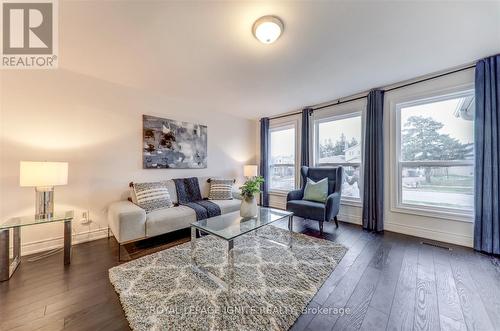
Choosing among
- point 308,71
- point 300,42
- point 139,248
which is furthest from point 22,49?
point 308,71

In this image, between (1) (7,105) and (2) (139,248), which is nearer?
(1) (7,105)

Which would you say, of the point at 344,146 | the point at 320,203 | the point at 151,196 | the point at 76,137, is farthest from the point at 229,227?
the point at 344,146

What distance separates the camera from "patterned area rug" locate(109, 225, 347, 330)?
4.20 feet

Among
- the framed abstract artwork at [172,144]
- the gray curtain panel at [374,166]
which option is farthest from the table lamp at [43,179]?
the gray curtain panel at [374,166]

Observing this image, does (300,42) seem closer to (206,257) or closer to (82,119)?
(206,257)

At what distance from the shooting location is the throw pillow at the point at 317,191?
3141mm

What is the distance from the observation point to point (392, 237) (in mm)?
2738

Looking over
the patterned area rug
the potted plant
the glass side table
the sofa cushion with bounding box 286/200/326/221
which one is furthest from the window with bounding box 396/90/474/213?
the glass side table

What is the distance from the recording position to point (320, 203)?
3.06m

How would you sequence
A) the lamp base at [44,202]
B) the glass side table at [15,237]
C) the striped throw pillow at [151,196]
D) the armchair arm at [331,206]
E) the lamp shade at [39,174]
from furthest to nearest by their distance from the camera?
the armchair arm at [331,206] → the striped throw pillow at [151,196] → the lamp base at [44,202] → the lamp shade at [39,174] → the glass side table at [15,237]

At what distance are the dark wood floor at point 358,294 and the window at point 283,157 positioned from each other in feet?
7.67

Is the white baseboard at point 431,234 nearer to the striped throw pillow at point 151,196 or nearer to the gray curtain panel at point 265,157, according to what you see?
the gray curtain panel at point 265,157

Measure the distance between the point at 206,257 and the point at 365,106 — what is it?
3.38 m

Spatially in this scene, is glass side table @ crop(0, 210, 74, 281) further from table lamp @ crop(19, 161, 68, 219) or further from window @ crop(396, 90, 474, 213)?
window @ crop(396, 90, 474, 213)
